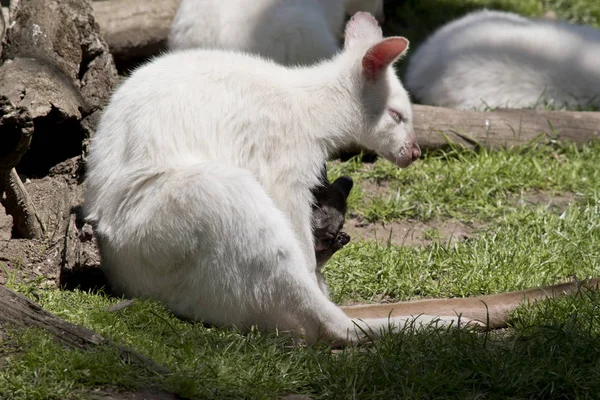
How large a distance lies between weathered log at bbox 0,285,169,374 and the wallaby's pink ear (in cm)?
225

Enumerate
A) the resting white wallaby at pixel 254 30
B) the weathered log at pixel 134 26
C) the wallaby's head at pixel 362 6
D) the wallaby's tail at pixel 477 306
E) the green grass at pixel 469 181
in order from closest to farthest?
1. the wallaby's tail at pixel 477 306
2. the green grass at pixel 469 181
3. the resting white wallaby at pixel 254 30
4. the weathered log at pixel 134 26
5. the wallaby's head at pixel 362 6

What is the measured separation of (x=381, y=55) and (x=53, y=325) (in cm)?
243

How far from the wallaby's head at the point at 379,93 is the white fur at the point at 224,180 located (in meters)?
0.01

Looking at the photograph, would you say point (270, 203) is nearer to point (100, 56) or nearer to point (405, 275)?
point (405, 275)

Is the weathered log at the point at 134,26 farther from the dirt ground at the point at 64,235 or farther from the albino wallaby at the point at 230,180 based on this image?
the albino wallaby at the point at 230,180

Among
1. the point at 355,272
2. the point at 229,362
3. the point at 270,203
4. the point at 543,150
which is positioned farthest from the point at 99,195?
the point at 543,150

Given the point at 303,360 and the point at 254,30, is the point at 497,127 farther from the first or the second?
the point at 303,360

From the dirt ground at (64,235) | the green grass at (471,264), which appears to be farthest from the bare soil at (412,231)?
the green grass at (471,264)

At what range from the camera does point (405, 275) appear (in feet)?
19.6

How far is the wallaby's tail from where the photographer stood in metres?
5.08

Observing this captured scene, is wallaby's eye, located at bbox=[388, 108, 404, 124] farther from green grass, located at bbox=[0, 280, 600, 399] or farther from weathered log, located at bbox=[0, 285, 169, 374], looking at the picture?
weathered log, located at bbox=[0, 285, 169, 374]

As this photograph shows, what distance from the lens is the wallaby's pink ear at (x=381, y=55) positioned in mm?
5242

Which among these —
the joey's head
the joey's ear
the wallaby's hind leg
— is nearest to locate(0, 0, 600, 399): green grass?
the wallaby's hind leg

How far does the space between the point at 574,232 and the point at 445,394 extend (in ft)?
8.95
